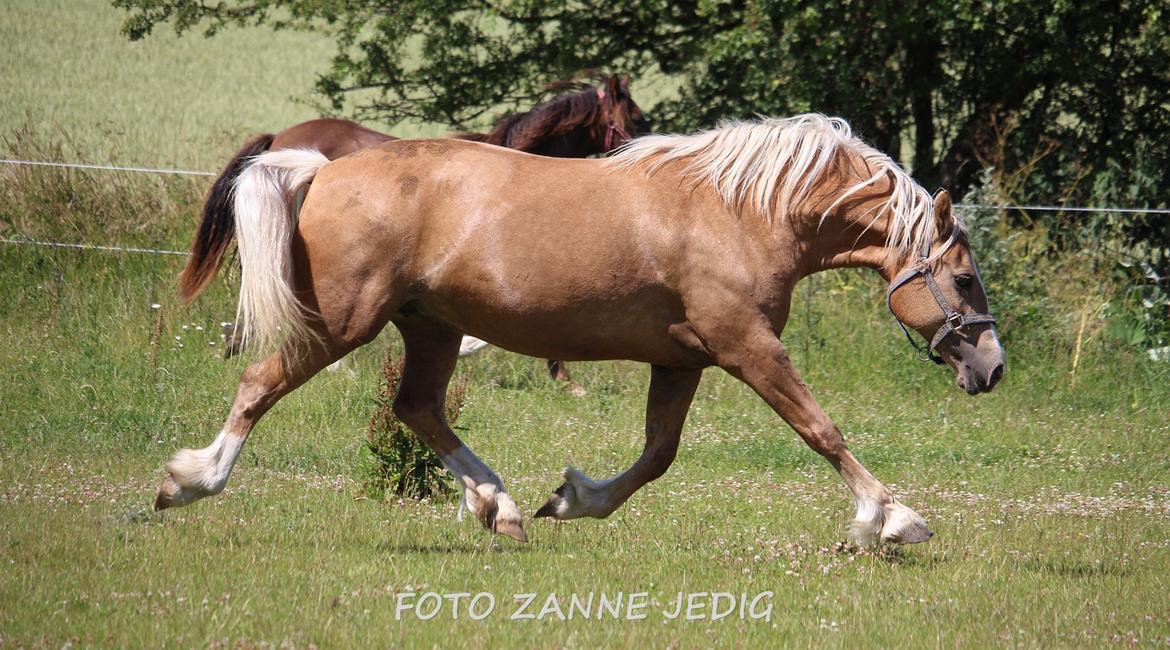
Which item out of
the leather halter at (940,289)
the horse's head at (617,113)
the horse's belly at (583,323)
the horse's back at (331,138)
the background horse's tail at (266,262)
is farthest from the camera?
the horse's head at (617,113)

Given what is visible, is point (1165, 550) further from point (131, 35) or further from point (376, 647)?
point (131, 35)

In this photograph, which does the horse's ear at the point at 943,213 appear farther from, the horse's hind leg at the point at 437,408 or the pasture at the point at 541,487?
the horse's hind leg at the point at 437,408

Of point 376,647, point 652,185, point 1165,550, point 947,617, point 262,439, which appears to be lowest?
point 262,439

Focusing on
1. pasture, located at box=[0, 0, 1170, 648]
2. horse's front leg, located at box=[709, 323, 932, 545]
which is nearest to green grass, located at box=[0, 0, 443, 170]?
pasture, located at box=[0, 0, 1170, 648]

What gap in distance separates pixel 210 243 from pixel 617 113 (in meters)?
4.81

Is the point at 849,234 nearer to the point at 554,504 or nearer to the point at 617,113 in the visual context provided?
the point at 554,504

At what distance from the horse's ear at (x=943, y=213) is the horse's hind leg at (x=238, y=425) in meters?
2.59

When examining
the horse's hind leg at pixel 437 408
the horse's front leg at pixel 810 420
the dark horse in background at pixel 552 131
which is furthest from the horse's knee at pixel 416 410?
the dark horse in background at pixel 552 131

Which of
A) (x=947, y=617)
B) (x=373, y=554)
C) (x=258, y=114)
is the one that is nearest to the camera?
(x=947, y=617)

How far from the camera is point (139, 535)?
5422 millimetres

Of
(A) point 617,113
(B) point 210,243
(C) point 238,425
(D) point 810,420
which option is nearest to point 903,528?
(D) point 810,420

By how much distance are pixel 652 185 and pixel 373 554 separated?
76.8 inches

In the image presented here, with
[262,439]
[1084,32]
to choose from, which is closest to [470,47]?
[1084,32]

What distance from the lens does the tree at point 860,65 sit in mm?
12555
